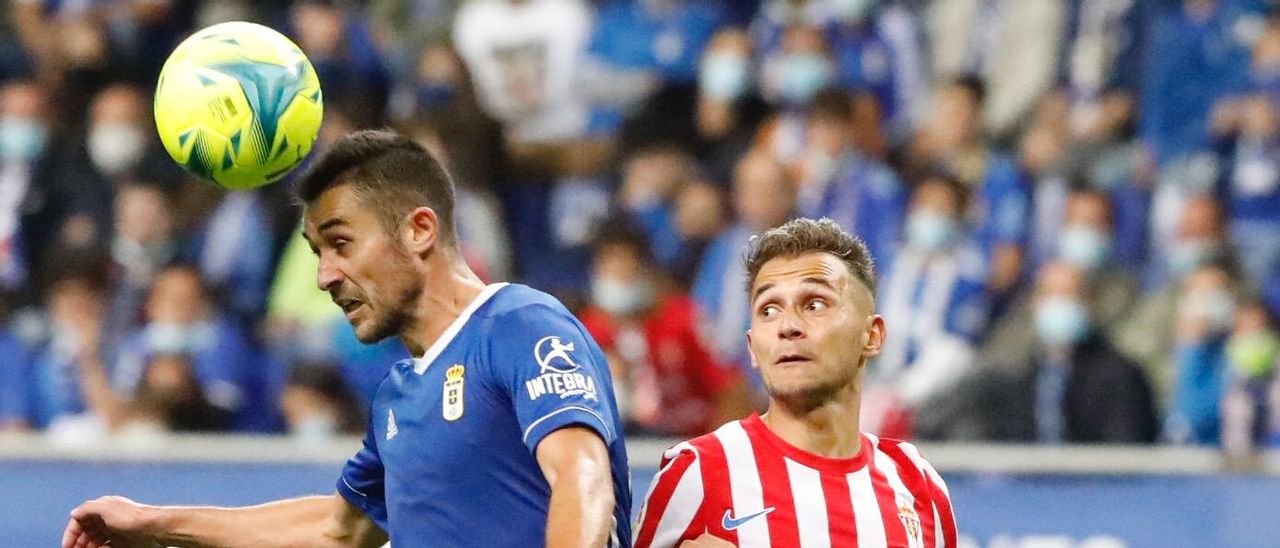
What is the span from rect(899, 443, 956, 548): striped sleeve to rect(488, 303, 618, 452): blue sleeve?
0.89 m

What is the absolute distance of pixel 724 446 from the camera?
13.6ft

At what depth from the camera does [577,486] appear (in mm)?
3453

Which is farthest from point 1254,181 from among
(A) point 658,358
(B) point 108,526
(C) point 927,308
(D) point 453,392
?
(B) point 108,526

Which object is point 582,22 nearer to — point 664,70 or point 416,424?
point 664,70

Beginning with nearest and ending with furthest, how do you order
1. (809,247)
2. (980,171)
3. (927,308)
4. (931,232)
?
(809,247)
(927,308)
(931,232)
(980,171)

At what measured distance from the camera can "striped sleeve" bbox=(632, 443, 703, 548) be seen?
159 inches

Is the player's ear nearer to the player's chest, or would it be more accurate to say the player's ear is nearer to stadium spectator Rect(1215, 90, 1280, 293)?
the player's chest

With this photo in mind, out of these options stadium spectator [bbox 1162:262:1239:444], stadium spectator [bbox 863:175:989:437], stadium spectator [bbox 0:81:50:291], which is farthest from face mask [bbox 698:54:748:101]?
stadium spectator [bbox 0:81:50:291]

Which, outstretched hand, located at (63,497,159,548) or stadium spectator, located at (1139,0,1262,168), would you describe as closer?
outstretched hand, located at (63,497,159,548)

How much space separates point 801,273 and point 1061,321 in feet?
13.1

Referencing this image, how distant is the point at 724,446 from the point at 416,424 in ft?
2.25

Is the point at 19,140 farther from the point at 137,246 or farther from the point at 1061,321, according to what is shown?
the point at 1061,321

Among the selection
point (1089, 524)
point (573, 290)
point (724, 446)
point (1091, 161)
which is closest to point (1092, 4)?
point (1091, 161)

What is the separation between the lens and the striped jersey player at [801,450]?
404 cm
